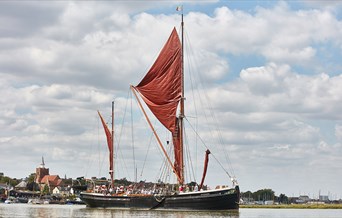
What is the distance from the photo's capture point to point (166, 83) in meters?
91.9

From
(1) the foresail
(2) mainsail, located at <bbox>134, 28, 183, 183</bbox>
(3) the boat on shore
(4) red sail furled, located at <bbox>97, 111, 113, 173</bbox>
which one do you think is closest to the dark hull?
(3) the boat on shore

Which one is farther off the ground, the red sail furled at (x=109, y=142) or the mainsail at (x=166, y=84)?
the mainsail at (x=166, y=84)

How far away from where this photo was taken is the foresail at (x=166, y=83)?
91000mm

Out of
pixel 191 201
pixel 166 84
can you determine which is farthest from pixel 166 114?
pixel 191 201

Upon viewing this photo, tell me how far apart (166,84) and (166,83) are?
14 centimetres

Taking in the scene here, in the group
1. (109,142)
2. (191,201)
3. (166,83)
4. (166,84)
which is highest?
(166,83)

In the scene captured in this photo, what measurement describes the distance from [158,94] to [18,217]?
34.5 meters

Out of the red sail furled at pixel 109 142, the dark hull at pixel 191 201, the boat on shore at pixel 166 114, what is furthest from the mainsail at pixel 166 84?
the red sail furled at pixel 109 142

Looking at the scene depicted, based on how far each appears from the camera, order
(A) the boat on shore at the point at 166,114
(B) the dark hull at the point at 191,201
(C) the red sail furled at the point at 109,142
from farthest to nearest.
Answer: (C) the red sail furled at the point at 109,142 → (A) the boat on shore at the point at 166,114 → (B) the dark hull at the point at 191,201

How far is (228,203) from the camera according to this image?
265ft

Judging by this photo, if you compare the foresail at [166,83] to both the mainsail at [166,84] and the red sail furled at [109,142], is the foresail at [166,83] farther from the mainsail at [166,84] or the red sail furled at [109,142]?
the red sail furled at [109,142]

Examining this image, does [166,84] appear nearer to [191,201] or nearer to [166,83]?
[166,83]

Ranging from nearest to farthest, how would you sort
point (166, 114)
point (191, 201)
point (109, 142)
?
1. point (191, 201)
2. point (166, 114)
3. point (109, 142)

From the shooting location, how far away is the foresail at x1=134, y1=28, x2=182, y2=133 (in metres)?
91.0
